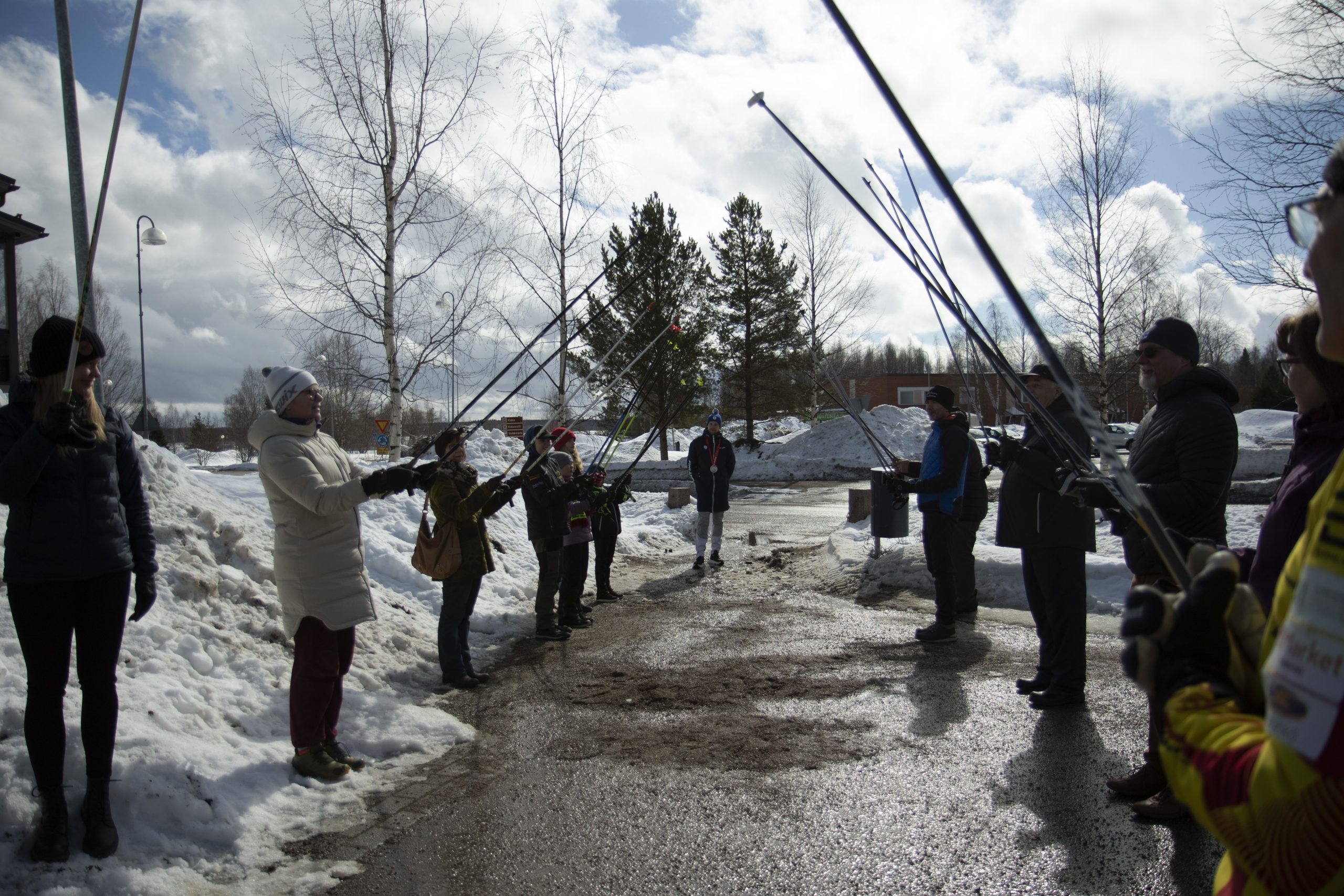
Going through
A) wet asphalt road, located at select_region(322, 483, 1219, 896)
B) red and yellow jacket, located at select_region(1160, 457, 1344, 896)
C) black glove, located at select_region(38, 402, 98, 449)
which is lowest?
wet asphalt road, located at select_region(322, 483, 1219, 896)

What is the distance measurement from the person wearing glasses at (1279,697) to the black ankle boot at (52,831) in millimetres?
3506

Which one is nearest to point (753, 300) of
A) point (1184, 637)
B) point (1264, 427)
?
point (1264, 427)

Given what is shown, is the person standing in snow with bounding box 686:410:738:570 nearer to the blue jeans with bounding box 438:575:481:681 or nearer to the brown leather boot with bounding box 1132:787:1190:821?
the blue jeans with bounding box 438:575:481:681

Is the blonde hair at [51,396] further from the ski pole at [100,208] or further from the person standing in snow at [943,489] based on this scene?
the person standing in snow at [943,489]

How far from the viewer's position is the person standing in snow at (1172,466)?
11.4 feet

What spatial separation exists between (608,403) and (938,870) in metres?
28.7

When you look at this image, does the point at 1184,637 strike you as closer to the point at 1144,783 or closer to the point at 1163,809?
the point at 1163,809

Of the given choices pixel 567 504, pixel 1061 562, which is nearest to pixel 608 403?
pixel 567 504

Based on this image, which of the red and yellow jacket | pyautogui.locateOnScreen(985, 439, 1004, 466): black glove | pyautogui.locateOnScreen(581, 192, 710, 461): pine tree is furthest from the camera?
pyautogui.locateOnScreen(581, 192, 710, 461): pine tree

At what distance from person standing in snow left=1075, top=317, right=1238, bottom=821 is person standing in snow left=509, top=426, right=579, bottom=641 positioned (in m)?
4.22

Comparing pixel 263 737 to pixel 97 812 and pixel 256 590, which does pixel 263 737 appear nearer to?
pixel 97 812

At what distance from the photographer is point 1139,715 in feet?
14.7

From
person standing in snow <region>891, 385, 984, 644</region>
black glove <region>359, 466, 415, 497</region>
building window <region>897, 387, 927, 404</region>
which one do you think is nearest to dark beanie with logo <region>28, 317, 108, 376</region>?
black glove <region>359, 466, 415, 497</region>

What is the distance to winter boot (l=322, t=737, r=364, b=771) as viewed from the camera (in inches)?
154
